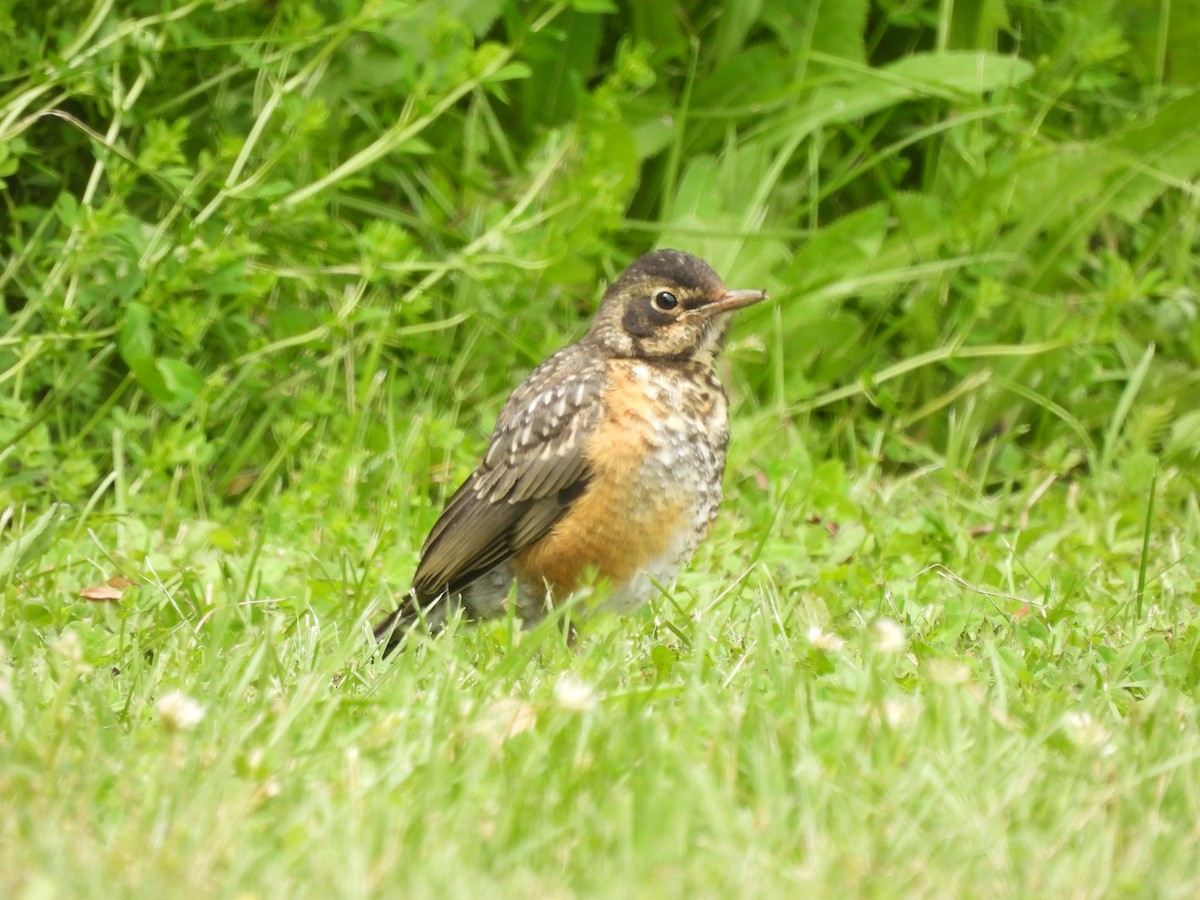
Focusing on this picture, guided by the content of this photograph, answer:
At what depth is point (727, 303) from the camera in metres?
4.71

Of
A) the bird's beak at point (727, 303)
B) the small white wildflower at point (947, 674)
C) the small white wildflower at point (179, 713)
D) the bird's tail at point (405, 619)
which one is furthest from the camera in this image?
the bird's beak at point (727, 303)

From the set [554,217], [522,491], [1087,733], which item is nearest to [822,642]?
[1087,733]

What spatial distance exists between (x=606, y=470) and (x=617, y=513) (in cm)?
12

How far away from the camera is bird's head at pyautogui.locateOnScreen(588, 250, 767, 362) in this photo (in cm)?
474

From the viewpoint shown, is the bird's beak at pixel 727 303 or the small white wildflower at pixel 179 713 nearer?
the small white wildflower at pixel 179 713

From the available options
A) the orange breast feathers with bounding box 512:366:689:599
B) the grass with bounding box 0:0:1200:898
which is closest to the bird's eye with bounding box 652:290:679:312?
the orange breast feathers with bounding box 512:366:689:599

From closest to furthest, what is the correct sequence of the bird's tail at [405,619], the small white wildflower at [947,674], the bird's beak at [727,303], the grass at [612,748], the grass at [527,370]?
the grass at [612,748]
the grass at [527,370]
the small white wildflower at [947,674]
the bird's tail at [405,619]
the bird's beak at [727,303]

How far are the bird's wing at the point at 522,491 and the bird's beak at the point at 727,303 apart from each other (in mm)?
343

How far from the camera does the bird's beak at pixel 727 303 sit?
4.70 meters

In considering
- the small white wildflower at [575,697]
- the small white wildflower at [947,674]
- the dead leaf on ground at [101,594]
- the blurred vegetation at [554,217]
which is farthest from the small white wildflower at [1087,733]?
the blurred vegetation at [554,217]

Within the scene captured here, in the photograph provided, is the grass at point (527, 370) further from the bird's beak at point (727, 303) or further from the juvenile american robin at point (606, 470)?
the bird's beak at point (727, 303)

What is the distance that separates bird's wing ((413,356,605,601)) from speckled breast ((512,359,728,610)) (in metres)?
0.05

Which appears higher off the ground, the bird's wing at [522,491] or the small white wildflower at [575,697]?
the small white wildflower at [575,697]

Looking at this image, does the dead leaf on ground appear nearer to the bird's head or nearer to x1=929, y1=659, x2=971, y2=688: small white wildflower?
the bird's head
